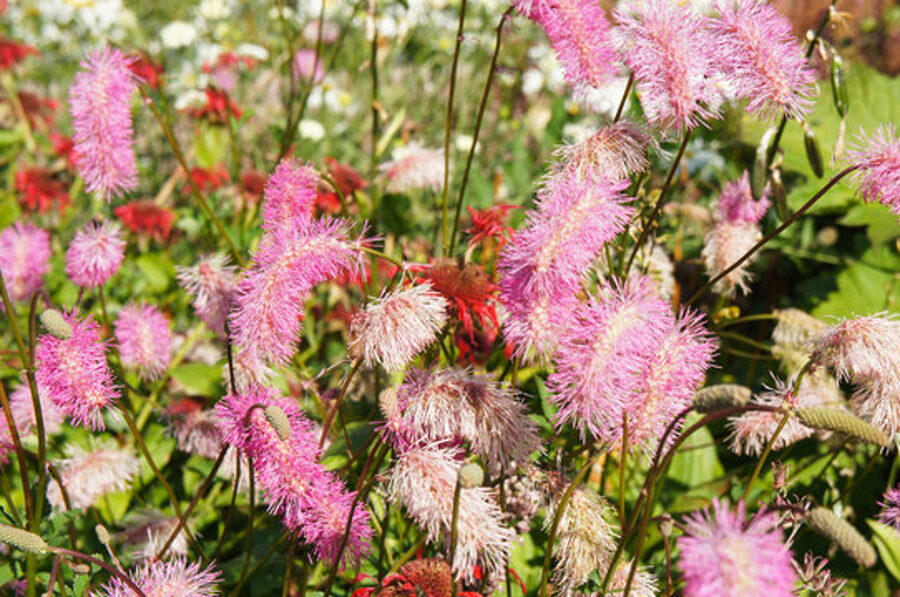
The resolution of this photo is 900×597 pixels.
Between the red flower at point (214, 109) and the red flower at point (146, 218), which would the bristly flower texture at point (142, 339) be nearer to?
the red flower at point (146, 218)

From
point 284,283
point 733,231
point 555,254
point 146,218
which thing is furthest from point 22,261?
point 733,231

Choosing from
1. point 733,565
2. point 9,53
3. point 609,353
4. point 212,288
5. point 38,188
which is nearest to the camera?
point 733,565

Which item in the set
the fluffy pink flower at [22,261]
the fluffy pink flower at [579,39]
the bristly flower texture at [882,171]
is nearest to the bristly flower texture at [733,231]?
the bristly flower texture at [882,171]

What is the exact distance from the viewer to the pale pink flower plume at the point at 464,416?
1.04 metres

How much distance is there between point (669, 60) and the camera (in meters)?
1.09

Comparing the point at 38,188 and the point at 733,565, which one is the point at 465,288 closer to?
the point at 733,565

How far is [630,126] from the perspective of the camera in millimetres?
1171

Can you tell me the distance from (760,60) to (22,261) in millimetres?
1595

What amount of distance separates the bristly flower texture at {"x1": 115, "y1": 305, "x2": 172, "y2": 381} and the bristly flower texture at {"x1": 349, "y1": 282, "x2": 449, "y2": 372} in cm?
58

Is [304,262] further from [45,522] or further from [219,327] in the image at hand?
[45,522]

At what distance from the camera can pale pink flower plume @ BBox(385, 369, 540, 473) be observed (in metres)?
1.04

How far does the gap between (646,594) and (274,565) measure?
696 millimetres

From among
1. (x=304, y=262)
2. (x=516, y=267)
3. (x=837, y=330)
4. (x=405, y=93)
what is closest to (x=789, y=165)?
(x=837, y=330)

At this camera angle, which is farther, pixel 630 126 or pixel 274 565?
pixel 274 565
